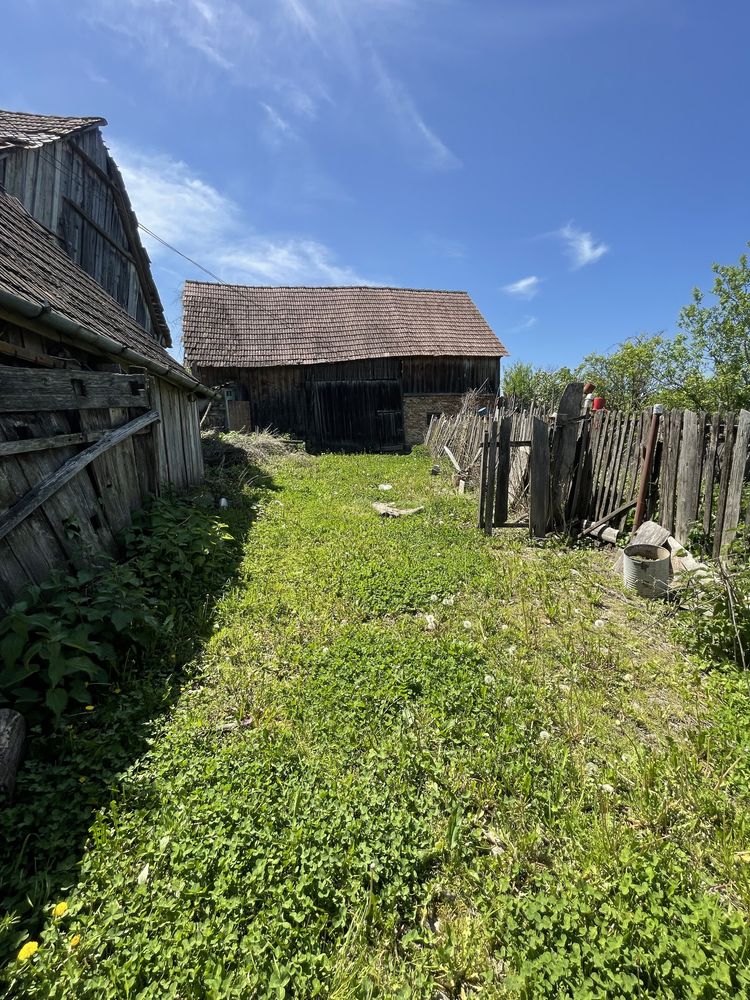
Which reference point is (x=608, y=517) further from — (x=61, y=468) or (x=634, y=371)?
(x=634, y=371)

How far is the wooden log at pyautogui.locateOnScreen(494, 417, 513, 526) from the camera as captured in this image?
629cm

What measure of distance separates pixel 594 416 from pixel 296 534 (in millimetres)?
4616

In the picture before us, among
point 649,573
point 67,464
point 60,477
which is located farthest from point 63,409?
point 649,573

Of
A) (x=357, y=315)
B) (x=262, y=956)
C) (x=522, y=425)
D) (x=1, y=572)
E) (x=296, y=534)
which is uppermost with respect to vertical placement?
(x=357, y=315)

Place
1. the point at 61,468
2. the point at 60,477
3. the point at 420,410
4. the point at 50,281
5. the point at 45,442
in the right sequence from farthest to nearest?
the point at 420,410
the point at 50,281
the point at 61,468
the point at 60,477
the point at 45,442

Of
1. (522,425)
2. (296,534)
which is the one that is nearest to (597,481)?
(522,425)

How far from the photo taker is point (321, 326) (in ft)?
63.4

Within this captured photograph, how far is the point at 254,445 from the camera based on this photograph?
1327cm

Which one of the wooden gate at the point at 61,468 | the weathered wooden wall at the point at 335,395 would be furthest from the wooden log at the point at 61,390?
the weathered wooden wall at the point at 335,395

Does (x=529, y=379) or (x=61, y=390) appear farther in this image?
(x=529, y=379)

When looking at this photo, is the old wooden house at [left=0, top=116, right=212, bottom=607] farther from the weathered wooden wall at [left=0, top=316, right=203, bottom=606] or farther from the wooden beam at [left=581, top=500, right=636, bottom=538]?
the wooden beam at [left=581, top=500, right=636, bottom=538]

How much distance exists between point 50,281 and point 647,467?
7.31m

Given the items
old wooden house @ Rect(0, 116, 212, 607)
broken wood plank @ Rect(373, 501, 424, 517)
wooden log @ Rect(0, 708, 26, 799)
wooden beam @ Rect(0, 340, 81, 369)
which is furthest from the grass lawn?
broken wood plank @ Rect(373, 501, 424, 517)

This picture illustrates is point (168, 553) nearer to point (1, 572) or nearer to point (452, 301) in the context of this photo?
point (1, 572)
